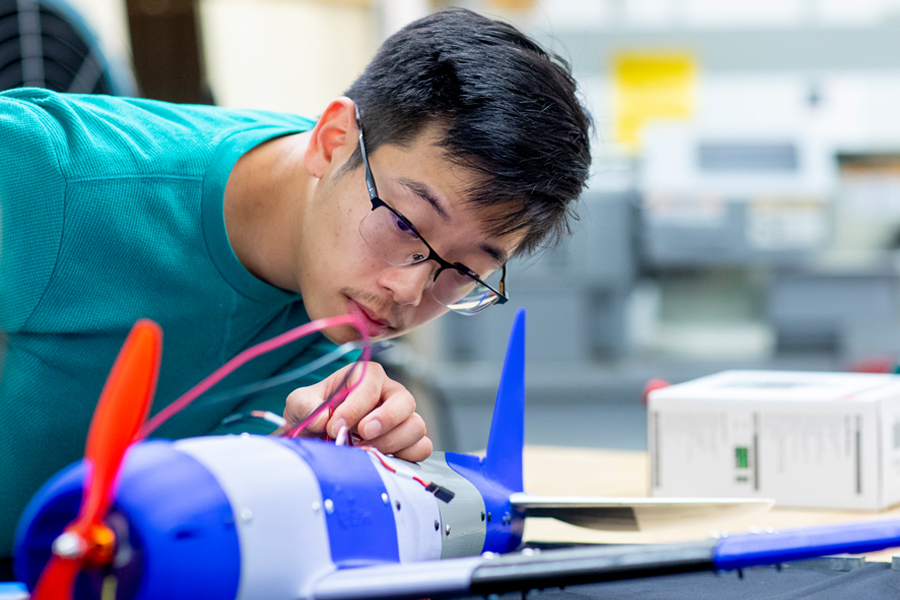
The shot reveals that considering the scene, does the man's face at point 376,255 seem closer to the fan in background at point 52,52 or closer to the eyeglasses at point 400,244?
the eyeglasses at point 400,244

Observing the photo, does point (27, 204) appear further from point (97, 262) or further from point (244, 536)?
point (244, 536)

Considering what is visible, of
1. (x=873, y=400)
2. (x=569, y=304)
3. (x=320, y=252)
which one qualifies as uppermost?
(x=320, y=252)

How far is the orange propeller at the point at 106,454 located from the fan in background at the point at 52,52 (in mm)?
1797

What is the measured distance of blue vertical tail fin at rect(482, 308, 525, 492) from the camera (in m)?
0.84

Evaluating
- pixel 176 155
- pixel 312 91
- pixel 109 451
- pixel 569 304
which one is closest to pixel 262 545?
pixel 109 451

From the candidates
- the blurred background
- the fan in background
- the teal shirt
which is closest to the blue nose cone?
the teal shirt

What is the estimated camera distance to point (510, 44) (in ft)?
2.37

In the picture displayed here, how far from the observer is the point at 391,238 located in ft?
2.28

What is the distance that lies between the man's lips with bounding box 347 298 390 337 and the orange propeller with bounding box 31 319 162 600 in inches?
13.3

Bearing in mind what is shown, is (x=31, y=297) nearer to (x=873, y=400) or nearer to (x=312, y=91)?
(x=873, y=400)

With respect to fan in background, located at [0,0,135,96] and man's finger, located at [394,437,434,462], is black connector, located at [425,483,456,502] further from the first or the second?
fan in background, located at [0,0,135,96]

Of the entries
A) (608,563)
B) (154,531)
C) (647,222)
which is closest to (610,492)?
(608,563)

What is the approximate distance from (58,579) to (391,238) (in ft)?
1.25

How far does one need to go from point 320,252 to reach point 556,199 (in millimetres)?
210
